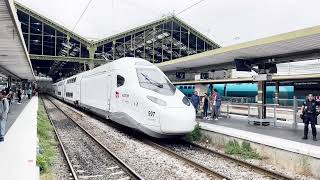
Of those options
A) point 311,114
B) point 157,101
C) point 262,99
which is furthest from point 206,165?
point 262,99

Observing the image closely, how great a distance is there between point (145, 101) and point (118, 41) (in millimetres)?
33469

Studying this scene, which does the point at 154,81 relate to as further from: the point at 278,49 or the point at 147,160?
the point at 278,49

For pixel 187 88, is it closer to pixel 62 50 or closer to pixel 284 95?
pixel 284 95

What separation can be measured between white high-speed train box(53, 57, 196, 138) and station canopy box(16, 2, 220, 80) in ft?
89.4

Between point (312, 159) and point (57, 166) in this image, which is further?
point (57, 166)

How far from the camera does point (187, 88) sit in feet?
105

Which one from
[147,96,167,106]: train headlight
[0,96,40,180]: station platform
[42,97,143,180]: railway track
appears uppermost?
[147,96,167,106]: train headlight

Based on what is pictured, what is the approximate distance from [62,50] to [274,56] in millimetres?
41024

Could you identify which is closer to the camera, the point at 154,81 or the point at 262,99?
the point at 154,81

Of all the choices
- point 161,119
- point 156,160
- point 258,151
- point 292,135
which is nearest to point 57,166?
point 156,160

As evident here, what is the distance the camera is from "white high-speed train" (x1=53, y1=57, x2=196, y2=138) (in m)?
10.9

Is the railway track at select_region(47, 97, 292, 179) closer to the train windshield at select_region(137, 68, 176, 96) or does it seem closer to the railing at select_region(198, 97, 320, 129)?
the train windshield at select_region(137, 68, 176, 96)

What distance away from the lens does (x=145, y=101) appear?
11.5m

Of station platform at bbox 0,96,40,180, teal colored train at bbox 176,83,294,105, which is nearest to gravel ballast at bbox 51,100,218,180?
station platform at bbox 0,96,40,180
